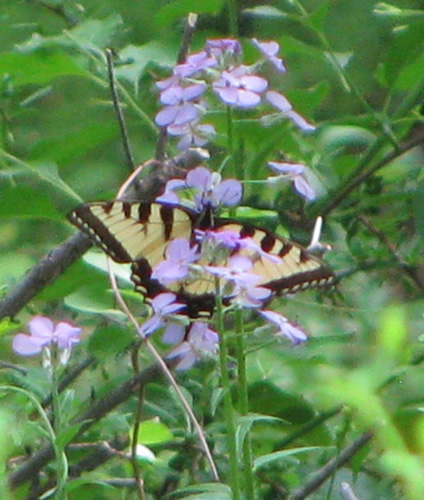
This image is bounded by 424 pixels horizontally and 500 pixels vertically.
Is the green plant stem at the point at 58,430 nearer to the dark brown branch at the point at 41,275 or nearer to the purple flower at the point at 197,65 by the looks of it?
the purple flower at the point at 197,65

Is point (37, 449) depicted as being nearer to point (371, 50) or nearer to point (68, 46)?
point (68, 46)

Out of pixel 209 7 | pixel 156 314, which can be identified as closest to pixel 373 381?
pixel 156 314

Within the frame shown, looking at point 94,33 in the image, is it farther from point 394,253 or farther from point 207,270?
point 207,270

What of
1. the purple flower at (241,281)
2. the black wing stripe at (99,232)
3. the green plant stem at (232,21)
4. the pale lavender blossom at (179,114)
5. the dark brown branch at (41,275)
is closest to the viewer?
the purple flower at (241,281)

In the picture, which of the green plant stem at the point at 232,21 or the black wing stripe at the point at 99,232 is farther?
the green plant stem at the point at 232,21

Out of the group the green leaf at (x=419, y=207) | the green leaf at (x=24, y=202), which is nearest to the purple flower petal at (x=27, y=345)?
the green leaf at (x=24, y=202)

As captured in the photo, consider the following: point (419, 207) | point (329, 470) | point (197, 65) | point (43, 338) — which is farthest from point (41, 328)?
point (419, 207)

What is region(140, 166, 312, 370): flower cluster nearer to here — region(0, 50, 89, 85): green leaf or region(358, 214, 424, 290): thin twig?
region(0, 50, 89, 85): green leaf

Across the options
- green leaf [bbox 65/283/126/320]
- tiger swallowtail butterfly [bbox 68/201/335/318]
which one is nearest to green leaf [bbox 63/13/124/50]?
green leaf [bbox 65/283/126/320]
